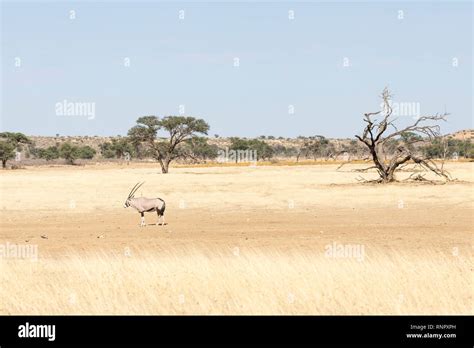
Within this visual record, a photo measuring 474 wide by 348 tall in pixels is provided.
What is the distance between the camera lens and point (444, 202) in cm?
2822

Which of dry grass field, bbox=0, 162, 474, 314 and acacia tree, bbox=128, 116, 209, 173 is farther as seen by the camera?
acacia tree, bbox=128, 116, 209, 173

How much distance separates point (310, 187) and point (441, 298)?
22.5m

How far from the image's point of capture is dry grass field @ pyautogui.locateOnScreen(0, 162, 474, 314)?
42.1 ft

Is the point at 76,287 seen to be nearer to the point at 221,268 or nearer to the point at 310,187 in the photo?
the point at 221,268

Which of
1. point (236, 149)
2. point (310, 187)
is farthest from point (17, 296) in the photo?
point (236, 149)

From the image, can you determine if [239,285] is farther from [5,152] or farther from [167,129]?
[5,152]

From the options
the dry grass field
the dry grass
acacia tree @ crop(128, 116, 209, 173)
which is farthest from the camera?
acacia tree @ crop(128, 116, 209, 173)

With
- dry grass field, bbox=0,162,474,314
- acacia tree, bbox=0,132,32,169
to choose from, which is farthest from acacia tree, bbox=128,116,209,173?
dry grass field, bbox=0,162,474,314

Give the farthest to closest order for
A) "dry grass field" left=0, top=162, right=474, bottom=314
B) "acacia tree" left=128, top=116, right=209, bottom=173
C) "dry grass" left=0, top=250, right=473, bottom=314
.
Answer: "acacia tree" left=128, top=116, right=209, bottom=173, "dry grass field" left=0, top=162, right=474, bottom=314, "dry grass" left=0, top=250, right=473, bottom=314

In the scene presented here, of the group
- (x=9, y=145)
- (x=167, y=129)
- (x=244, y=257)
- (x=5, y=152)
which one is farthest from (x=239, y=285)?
(x=9, y=145)

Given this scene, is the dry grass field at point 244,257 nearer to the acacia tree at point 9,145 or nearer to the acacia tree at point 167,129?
the acacia tree at point 167,129

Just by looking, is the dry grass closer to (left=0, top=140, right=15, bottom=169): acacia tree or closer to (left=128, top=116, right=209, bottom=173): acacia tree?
(left=128, top=116, right=209, bottom=173): acacia tree

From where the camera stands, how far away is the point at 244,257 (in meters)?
16.3
